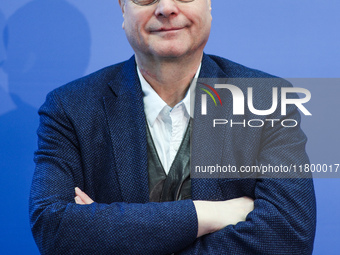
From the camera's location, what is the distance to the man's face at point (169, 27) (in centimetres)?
194

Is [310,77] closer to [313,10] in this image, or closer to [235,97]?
[313,10]

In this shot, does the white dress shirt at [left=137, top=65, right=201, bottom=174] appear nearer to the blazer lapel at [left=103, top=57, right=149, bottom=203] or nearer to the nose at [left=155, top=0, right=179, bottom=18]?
the blazer lapel at [left=103, top=57, right=149, bottom=203]

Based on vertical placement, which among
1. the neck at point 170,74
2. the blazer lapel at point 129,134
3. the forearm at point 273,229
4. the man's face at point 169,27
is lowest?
the forearm at point 273,229

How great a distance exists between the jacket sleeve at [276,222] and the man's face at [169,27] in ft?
1.77

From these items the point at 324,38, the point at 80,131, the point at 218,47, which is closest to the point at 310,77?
the point at 324,38

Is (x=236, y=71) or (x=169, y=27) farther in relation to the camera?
(x=236, y=71)

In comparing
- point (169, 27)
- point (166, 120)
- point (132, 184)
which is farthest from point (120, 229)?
point (169, 27)

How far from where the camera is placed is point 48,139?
198cm

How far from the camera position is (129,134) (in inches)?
79.4

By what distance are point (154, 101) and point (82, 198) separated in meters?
0.48

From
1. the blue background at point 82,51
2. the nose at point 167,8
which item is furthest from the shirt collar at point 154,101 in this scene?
the blue background at point 82,51

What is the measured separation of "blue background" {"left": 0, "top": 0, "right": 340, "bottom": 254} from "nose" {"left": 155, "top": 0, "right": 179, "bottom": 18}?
83 cm

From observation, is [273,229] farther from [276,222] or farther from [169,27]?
[169,27]

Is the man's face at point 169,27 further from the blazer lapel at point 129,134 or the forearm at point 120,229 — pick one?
the forearm at point 120,229
